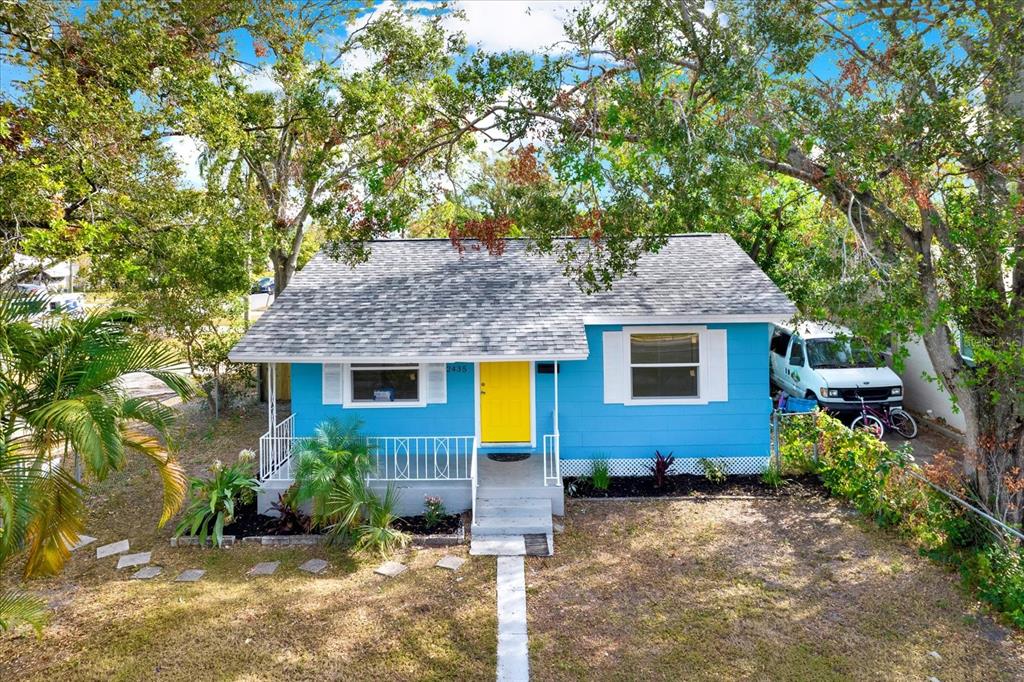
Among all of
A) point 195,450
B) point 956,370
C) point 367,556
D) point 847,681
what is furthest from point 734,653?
point 195,450

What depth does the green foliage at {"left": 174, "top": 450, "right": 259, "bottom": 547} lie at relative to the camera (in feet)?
30.3

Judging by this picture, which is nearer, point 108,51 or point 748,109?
point 748,109

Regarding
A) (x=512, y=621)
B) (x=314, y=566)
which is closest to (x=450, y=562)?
(x=512, y=621)

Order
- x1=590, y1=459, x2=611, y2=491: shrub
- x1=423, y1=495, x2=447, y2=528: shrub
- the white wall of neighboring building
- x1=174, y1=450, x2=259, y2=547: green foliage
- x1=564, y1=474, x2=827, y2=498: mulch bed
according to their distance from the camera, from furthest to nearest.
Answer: the white wall of neighboring building → x1=590, y1=459, x2=611, y2=491: shrub → x1=564, y1=474, x2=827, y2=498: mulch bed → x1=423, y1=495, x2=447, y2=528: shrub → x1=174, y1=450, x2=259, y2=547: green foliage

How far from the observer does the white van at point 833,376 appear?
1397 centimetres

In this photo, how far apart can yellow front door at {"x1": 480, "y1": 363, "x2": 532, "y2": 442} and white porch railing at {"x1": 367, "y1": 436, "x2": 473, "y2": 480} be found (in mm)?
522

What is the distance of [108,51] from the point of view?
38.3 feet

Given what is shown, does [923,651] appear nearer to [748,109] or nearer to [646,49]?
[748,109]

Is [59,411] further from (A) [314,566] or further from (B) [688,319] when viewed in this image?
(B) [688,319]

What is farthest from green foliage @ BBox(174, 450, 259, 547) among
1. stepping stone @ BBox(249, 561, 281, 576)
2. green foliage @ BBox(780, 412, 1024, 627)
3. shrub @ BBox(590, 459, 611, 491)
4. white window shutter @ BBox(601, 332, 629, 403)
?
green foliage @ BBox(780, 412, 1024, 627)

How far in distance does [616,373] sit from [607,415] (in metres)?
0.82

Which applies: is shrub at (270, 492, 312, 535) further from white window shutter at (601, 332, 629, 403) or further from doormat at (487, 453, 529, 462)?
white window shutter at (601, 332, 629, 403)

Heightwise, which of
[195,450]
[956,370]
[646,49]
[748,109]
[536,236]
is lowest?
[195,450]

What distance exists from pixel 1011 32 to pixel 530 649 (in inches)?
377
